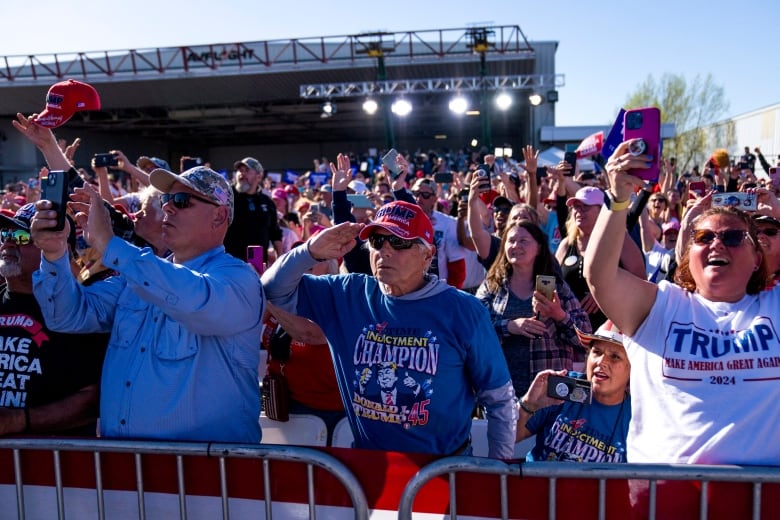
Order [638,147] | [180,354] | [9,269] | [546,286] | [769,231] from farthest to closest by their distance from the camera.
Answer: [769,231], [546,286], [9,269], [180,354], [638,147]

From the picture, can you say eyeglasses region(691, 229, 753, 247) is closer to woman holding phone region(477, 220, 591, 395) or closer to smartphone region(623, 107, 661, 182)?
smartphone region(623, 107, 661, 182)

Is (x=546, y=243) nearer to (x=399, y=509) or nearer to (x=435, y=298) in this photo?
(x=435, y=298)

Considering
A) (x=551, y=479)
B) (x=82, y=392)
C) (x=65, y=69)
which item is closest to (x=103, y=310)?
(x=82, y=392)

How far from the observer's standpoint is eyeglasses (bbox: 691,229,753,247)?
7.20ft

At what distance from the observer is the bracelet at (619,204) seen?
78.0 inches

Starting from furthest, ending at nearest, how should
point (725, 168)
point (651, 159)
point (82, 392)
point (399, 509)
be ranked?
point (725, 168), point (82, 392), point (399, 509), point (651, 159)

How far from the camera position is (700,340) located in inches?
82.2

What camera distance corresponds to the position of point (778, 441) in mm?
1999

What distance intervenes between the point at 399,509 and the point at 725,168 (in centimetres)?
898

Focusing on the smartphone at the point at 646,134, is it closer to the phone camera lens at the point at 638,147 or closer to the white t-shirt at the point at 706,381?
the phone camera lens at the point at 638,147

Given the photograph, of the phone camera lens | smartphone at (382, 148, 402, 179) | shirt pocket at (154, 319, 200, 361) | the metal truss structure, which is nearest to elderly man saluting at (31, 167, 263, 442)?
shirt pocket at (154, 319, 200, 361)

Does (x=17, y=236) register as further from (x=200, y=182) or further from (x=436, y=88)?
(x=436, y=88)

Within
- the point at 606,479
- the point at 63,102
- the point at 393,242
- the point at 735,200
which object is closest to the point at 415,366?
the point at 393,242

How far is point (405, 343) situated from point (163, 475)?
1030 millimetres
